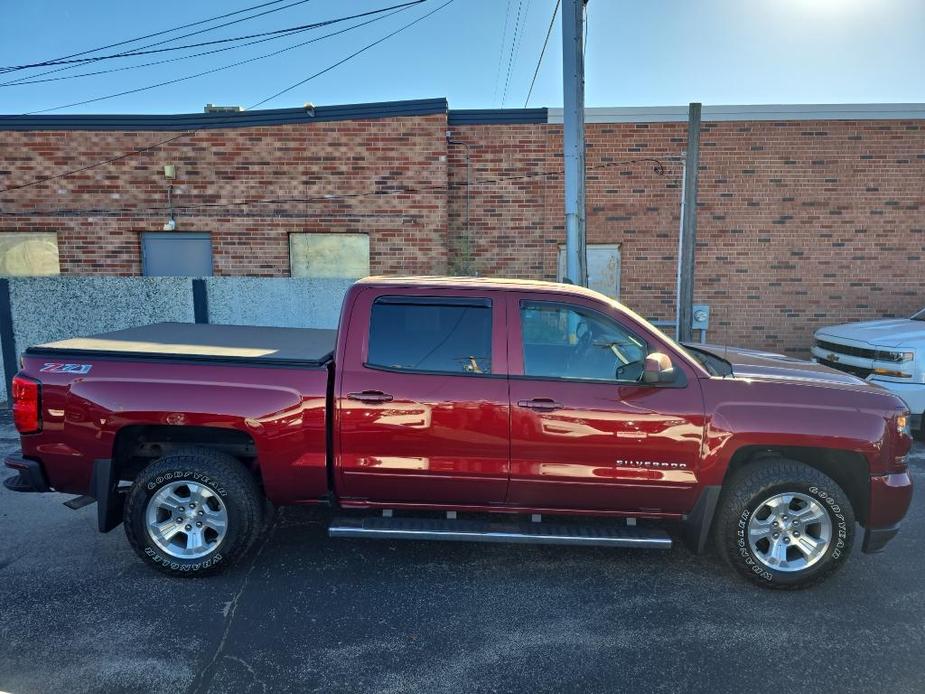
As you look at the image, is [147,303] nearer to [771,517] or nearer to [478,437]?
[478,437]

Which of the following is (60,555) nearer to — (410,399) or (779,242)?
(410,399)

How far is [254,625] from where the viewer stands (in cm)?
304

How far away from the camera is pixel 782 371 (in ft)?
11.8

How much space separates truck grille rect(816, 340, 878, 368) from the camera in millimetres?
6492

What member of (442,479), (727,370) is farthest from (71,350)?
(727,370)

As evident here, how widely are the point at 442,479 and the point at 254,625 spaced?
1.29 m

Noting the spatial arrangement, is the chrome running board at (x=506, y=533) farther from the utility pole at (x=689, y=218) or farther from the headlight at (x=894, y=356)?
the utility pole at (x=689, y=218)

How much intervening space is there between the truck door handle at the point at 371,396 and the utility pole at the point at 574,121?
414cm

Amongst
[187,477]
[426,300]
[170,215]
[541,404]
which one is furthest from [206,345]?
[170,215]

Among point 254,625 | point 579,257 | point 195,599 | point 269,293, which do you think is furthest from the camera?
point 269,293

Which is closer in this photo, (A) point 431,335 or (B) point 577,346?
(A) point 431,335

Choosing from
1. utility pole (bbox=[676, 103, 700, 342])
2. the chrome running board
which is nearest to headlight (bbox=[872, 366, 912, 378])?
utility pole (bbox=[676, 103, 700, 342])

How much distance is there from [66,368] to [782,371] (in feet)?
14.7

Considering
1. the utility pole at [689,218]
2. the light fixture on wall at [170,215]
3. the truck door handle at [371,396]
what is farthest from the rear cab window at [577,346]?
the light fixture on wall at [170,215]
